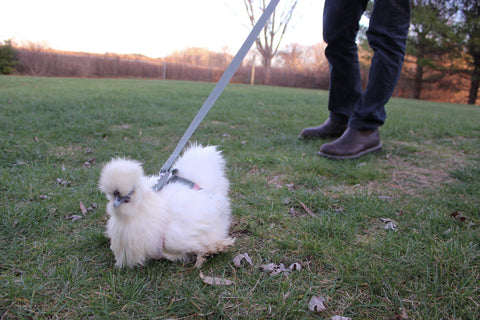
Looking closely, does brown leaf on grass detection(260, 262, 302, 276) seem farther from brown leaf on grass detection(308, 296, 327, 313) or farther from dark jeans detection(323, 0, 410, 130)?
dark jeans detection(323, 0, 410, 130)

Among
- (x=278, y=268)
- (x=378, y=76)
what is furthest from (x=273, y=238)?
(x=378, y=76)

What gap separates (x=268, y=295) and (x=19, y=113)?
16.9ft

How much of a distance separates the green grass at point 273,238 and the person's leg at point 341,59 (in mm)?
404

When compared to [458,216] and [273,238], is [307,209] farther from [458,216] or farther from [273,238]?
[458,216]

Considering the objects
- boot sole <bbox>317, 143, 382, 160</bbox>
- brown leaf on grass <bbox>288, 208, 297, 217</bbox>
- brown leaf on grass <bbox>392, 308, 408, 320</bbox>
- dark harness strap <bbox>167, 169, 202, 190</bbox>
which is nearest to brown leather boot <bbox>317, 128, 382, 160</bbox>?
boot sole <bbox>317, 143, 382, 160</bbox>

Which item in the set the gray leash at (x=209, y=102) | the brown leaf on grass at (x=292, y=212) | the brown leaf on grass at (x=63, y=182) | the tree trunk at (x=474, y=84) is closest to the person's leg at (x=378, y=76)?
the brown leaf on grass at (x=292, y=212)

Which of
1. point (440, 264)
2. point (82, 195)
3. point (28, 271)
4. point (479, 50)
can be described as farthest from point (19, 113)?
point (479, 50)

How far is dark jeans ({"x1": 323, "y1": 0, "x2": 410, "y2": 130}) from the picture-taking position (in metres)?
2.82

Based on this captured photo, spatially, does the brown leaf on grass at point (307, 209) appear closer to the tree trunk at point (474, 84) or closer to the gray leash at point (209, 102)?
the gray leash at point (209, 102)

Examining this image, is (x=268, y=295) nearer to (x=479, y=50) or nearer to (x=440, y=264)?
(x=440, y=264)

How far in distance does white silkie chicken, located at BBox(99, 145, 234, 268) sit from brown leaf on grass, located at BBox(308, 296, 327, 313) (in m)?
0.50

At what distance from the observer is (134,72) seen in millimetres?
24125

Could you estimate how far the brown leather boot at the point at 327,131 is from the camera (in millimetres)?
3902

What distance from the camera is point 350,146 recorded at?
3.17m
